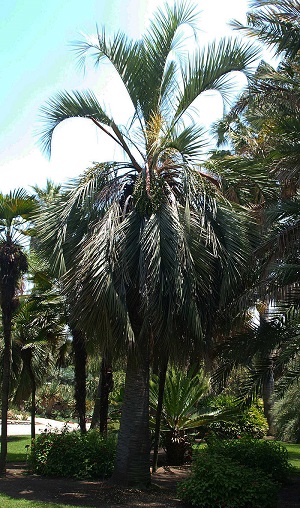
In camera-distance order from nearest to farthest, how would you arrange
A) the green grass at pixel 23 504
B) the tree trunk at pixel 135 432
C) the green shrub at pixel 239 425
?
the green grass at pixel 23 504
the tree trunk at pixel 135 432
the green shrub at pixel 239 425

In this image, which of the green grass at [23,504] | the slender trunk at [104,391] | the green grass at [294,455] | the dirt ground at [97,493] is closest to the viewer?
the green grass at [23,504]

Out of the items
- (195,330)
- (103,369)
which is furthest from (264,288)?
(103,369)

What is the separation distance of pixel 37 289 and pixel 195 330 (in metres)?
7.74

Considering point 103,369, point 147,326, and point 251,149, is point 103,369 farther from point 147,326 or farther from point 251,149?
point 251,149

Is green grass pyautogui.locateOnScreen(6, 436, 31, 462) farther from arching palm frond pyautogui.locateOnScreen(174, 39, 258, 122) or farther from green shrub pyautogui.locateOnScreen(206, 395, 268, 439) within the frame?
arching palm frond pyautogui.locateOnScreen(174, 39, 258, 122)

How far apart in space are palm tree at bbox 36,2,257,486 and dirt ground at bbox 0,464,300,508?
21.6 inches

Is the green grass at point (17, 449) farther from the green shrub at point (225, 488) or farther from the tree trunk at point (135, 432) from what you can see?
the green shrub at point (225, 488)

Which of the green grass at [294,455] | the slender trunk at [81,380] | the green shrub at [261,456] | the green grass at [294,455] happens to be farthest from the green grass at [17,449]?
the green shrub at [261,456]

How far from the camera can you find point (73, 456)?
12945mm

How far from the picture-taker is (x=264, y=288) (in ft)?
33.9

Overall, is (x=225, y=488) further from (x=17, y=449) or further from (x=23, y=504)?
(x=17, y=449)

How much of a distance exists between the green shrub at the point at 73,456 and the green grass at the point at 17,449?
4.74 meters

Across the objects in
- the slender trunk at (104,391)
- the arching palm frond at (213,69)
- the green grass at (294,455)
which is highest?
the arching palm frond at (213,69)

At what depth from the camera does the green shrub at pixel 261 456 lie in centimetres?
1173
